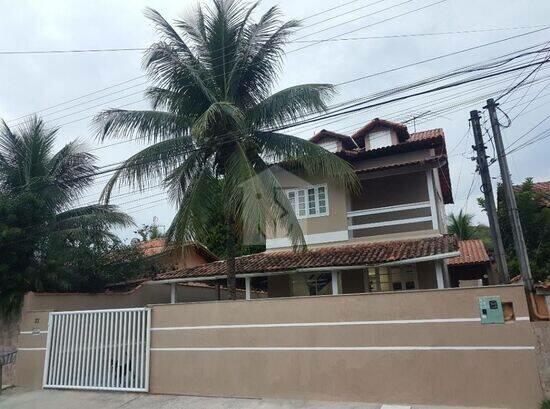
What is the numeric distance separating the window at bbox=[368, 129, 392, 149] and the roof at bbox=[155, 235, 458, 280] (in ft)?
12.6

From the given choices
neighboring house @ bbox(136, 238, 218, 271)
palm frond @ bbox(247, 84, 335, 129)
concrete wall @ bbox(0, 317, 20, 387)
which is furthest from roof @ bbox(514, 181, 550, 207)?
concrete wall @ bbox(0, 317, 20, 387)

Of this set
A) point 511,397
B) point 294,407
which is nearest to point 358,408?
point 294,407

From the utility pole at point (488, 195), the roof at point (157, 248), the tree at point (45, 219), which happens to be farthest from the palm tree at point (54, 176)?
the utility pole at point (488, 195)

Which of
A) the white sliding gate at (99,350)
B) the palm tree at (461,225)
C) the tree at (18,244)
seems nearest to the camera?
the white sliding gate at (99,350)

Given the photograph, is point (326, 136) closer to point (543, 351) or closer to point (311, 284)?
point (311, 284)

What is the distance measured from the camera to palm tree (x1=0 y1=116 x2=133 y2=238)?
1348 cm

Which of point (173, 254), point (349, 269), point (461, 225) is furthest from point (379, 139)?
point (461, 225)

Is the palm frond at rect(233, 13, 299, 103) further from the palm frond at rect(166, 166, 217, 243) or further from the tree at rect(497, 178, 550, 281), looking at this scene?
the tree at rect(497, 178, 550, 281)

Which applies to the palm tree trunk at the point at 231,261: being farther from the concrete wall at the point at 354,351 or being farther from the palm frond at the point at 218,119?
the palm frond at the point at 218,119

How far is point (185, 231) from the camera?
10391 mm

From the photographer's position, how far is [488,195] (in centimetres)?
997

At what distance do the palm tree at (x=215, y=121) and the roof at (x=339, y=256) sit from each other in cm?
119

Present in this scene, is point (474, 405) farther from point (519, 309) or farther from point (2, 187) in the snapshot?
point (2, 187)

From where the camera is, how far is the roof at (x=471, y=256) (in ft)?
46.8
